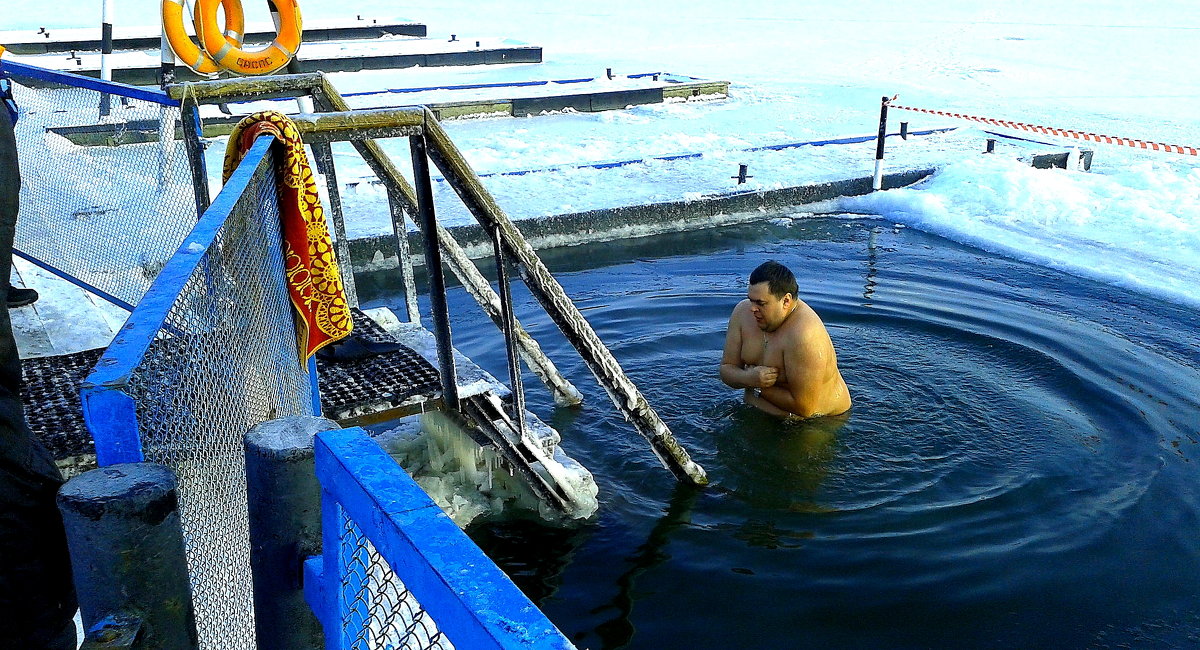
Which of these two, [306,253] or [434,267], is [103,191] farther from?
[306,253]

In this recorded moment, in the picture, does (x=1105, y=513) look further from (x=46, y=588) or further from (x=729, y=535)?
(x=46, y=588)

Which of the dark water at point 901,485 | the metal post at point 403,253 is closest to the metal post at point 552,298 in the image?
the dark water at point 901,485

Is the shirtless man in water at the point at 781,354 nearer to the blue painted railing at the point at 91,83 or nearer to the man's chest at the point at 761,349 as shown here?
the man's chest at the point at 761,349

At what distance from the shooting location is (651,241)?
9.97m

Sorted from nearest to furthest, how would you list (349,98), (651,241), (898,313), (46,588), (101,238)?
(46,588)
(101,238)
(898,313)
(651,241)
(349,98)

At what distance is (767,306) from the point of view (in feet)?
18.5

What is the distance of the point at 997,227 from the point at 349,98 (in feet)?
33.0

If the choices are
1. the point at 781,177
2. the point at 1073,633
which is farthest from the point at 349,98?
the point at 1073,633

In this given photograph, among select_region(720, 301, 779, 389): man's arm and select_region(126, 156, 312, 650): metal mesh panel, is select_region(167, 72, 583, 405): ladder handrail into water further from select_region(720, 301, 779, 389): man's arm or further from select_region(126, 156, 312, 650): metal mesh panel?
select_region(720, 301, 779, 389): man's arm

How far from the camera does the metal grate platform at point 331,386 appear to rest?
3.49 m

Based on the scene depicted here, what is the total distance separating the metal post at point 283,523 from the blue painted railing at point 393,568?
0.03m

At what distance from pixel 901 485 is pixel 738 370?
118 cm

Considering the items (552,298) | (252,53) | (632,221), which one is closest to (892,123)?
(632,221)

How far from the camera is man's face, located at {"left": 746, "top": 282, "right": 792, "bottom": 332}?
5602mm
